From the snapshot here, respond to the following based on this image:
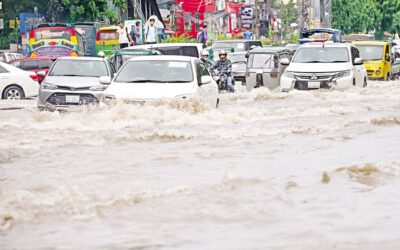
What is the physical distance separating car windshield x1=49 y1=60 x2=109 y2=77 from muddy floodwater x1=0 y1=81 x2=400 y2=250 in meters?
1.78

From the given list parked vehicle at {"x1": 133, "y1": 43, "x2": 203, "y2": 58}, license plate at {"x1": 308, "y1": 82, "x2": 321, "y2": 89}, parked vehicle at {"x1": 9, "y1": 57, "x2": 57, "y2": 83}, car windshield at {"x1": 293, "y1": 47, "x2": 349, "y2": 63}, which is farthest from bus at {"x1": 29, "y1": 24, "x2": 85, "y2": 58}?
license plate at {"x1": 308, "y1": 82, "x2": 321, "y2": 89}

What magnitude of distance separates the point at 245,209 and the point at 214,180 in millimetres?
1928

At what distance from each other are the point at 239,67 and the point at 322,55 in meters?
10.9

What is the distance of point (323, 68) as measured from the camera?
92.2 ft

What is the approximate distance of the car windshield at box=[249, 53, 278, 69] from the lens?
3266cm

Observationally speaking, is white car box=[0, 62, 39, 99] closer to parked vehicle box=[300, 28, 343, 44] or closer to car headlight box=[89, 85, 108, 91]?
car headlight box=[89, 85, 108, 91]

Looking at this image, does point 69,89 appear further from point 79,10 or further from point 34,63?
point 79,10

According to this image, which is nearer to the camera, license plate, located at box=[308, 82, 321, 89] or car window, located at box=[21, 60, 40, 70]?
license plate, located at box=[308, 82, 321, 89]

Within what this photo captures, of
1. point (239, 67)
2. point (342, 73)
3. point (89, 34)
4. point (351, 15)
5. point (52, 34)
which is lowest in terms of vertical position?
point (239, 67)

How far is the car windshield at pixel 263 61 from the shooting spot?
107ft

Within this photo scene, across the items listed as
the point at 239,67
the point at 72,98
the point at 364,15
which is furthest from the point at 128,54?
the point at 364,15

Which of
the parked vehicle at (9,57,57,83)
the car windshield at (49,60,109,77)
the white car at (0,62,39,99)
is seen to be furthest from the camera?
the parked vehicle at (9,57,57,83)

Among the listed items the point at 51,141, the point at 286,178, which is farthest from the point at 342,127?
the point at 286,178

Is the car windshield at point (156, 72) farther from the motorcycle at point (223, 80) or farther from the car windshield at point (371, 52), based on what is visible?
the car windshield at point (371, 52)
